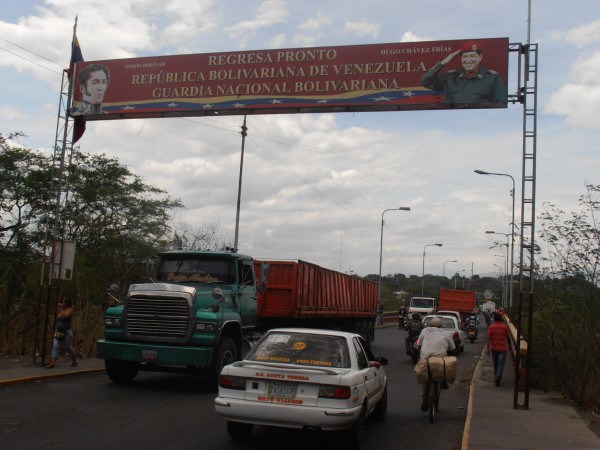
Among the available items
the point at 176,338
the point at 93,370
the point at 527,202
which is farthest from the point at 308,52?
the point at 93,370

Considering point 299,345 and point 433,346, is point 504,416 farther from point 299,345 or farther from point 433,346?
point 299,345

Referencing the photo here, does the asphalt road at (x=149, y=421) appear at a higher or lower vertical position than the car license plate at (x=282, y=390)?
lower

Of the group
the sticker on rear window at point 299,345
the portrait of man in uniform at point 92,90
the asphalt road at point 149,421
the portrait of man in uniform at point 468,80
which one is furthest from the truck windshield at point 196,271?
the portrait of man in uniform at point 468,80

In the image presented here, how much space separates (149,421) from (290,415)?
2.80 meters

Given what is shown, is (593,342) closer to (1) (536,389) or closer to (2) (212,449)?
(1) (536,389)

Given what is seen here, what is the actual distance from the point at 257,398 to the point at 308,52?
32.3 ft

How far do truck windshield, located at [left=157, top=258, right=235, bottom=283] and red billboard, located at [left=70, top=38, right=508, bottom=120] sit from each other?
13.4 ft

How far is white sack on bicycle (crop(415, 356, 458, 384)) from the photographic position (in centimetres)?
1013

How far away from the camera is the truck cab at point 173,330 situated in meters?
11.5

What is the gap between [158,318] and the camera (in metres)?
11.8

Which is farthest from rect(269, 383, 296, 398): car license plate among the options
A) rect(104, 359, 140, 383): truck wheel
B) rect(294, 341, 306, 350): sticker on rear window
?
rect(104, 359, 140, 383): truck wheel

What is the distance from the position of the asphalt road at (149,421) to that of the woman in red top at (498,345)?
5.82ft

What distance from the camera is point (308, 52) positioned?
15.0 meters

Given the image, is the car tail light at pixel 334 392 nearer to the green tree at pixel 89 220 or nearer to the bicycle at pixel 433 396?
the bicycle at pixel 433 396
